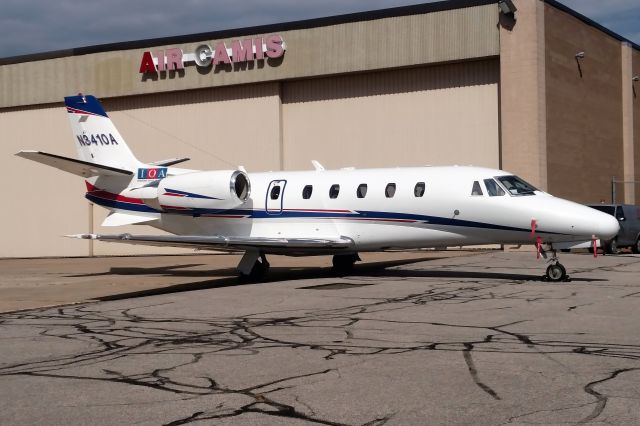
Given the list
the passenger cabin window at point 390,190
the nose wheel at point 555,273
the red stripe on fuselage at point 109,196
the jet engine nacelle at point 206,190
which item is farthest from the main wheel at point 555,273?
the red stripe on fuselage at point 109,196

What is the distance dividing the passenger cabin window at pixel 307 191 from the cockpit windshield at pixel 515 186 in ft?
15.7

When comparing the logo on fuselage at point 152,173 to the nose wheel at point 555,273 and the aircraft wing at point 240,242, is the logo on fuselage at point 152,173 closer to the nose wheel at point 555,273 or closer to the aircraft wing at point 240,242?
the aircraft wing at point 240,242

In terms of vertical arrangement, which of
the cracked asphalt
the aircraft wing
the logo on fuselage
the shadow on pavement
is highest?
the logo on fuselage

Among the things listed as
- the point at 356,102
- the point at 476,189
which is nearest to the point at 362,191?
the point at 476,189

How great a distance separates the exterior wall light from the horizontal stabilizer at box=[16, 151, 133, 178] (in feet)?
50.2

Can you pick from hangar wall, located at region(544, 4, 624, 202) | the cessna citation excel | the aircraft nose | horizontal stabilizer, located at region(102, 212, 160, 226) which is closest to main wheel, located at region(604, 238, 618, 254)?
hangar wall, located at region(544, 4, 624, 202)

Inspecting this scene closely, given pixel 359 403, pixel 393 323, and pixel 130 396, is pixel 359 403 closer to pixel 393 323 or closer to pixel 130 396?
pixel 130 396

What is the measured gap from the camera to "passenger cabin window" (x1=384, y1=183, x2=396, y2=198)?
63.0ft

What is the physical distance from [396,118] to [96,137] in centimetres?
1345

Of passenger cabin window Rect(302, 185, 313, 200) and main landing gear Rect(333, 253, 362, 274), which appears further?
main landing gear Rect(333, 253, 362, 274)

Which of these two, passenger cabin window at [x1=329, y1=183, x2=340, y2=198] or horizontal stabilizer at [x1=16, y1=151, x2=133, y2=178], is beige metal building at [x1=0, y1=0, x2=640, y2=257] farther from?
horizontal stabilizer at [x1=16, y1=151, x2=133, y2=178]

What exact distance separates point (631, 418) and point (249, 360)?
3.97 m

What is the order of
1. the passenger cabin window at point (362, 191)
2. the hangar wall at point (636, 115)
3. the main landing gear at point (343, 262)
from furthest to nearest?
the hangar wall at point (636, 115) < the main landing gear at point (343, 262) < the passenger cabin window at point (362, 191)

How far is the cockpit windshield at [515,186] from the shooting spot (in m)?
17.5
